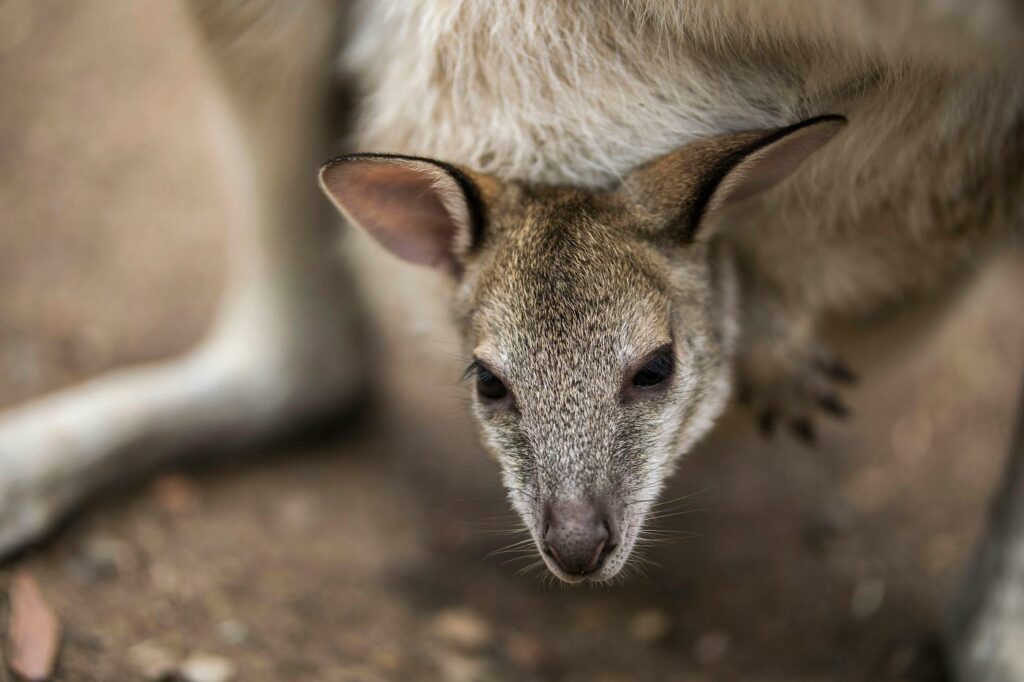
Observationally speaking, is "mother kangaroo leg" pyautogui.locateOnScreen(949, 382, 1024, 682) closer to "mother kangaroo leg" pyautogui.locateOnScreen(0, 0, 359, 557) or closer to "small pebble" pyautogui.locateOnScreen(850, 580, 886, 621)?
"small pebble" pyautogui.locateOnScreen(850, 580, 886, 621)

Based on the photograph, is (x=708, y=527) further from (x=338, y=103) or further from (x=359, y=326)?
(x=338, y=103)

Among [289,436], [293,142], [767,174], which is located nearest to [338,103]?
[293,142]

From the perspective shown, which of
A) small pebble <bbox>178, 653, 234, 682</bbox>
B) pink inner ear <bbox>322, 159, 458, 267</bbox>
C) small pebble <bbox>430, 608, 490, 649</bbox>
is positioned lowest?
small pebble <bbox>430, 608, 490, 649</bbox>

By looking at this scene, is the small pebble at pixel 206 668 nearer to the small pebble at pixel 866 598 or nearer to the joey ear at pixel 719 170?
the joey ear at pixel 719 170

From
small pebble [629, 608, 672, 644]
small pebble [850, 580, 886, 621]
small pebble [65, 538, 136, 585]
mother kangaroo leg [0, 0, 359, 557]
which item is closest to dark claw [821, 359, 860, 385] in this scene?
small pebble [850, 580, 886, 621]

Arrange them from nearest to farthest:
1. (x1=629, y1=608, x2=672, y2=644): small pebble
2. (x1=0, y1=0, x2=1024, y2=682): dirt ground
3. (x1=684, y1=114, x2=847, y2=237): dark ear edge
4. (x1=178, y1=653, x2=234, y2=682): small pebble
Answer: (x1=684, y1=114, x2=847, y2=237): dark ear edge < (x1=178, y1=653, x2=234, y2=682): small pebble < (x1=0, y1=0, x2=1024, y2=682): dirt ground < (x1=629, y1=608, x2=672, y2=644): small pebble

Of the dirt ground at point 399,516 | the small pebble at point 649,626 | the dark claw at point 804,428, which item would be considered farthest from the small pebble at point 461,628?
the dark claw at point 804,428
